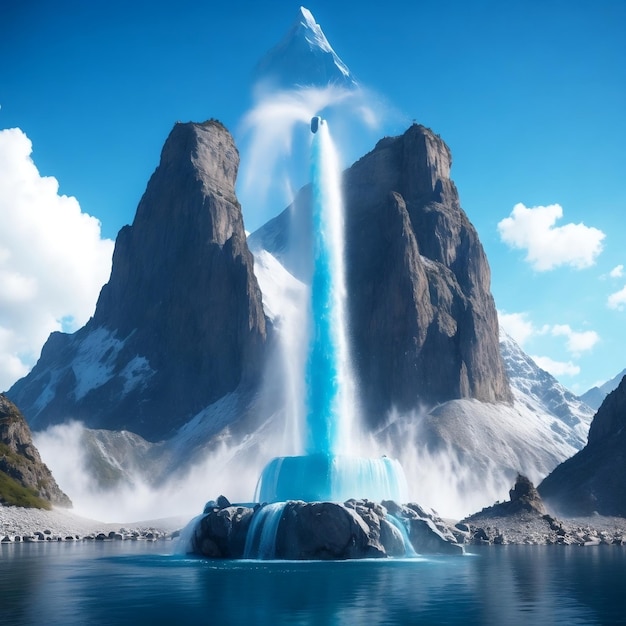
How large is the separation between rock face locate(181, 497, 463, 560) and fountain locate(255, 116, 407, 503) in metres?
4.84

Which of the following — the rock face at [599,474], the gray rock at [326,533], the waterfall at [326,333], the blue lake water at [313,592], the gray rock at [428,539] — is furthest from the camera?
the rock face at [599,474]

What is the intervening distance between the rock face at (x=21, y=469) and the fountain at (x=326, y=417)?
8109 cm

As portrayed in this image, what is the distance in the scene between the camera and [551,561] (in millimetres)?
75062

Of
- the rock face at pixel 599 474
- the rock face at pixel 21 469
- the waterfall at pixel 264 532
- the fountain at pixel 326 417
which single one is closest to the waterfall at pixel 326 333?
the fountain at pixel 326 417

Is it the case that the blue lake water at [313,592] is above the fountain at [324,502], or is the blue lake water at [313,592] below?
below

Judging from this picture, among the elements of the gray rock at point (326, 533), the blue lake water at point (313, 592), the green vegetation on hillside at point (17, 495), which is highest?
the green vegetation on hillside at point (17, 495)

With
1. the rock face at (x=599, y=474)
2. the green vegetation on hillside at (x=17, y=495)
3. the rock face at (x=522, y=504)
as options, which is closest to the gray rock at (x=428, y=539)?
the rock face at (x=522, y=504)

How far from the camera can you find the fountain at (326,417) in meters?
82.4

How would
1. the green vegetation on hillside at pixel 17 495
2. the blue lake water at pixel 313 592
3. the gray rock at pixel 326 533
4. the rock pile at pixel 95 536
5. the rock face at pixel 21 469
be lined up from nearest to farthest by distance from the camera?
1. the blue lake water at pixel 313 592
2. the gray rock at pixel 326 533
3. the rock pile at pixel 95 536
4. the green vegetation on hillside at pixel 17 495
5. the rock face at pixel 21 469

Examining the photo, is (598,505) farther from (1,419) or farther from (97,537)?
(1,419)

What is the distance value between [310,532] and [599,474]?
10038 centimetres

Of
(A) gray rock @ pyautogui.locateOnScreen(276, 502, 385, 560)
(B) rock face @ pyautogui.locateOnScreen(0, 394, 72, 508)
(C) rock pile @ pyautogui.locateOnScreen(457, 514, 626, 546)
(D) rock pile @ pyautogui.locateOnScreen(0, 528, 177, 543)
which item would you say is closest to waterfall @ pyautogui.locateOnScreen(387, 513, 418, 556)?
(A) gray rock @ pyautogui.locateOnScreen(276, 502, 385, 560)

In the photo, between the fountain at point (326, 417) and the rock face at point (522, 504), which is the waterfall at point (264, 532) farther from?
the rock face at point (522, 504)

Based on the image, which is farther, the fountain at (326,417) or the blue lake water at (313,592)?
the fountain at (326,417)
